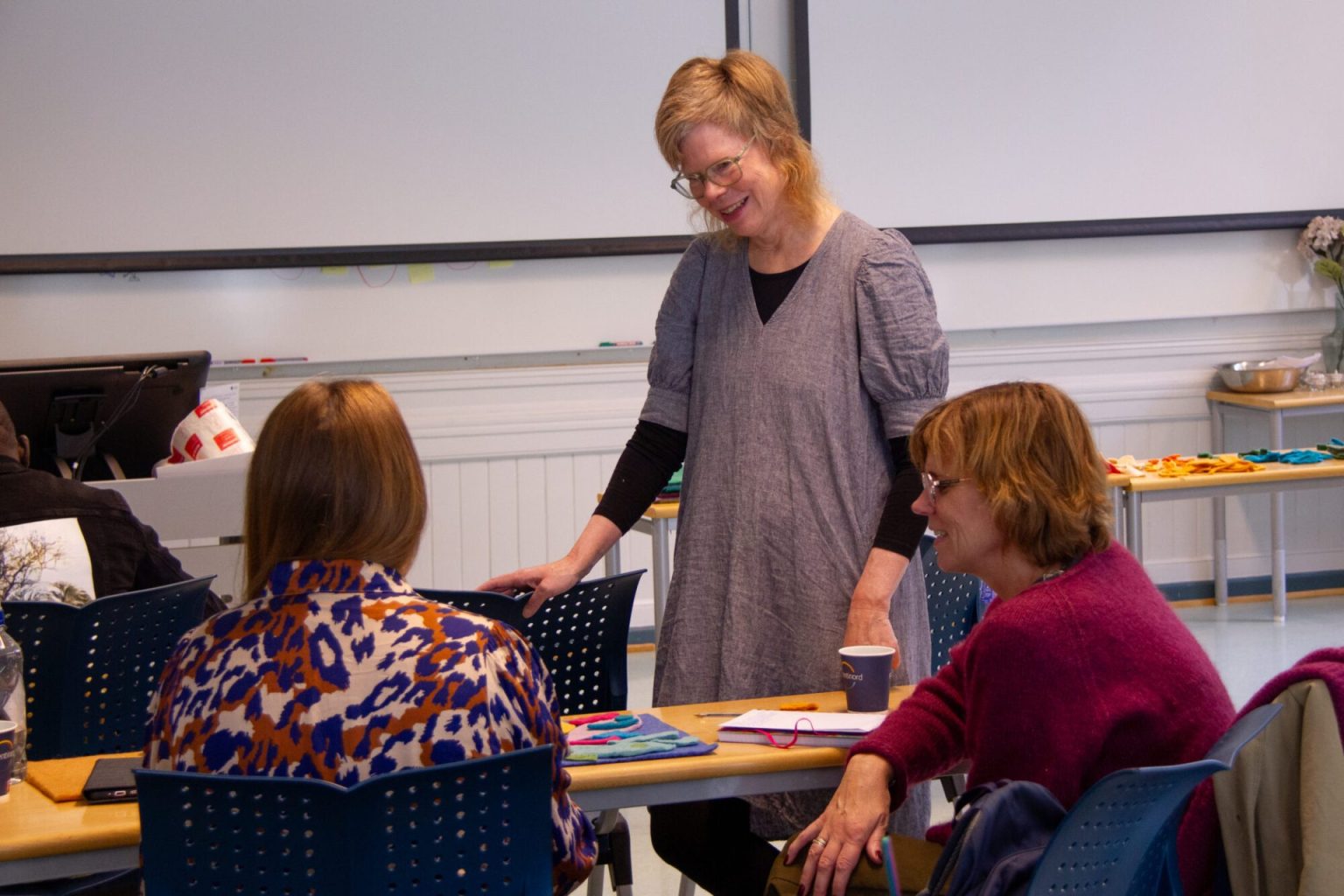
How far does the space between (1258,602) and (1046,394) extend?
4.70 meters

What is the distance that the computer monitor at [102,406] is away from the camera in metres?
3.11

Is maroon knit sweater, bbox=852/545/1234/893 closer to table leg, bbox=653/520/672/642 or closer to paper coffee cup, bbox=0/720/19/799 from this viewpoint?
paper coffee cup, bbox=0/720/19/799

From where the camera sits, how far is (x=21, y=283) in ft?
15.9

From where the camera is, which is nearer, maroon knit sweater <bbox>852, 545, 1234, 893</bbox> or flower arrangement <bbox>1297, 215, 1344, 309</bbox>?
maroon knit sweater <bbox>852, 545, 1234, 893</bbox>

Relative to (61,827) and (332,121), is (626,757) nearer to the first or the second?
(61,827)

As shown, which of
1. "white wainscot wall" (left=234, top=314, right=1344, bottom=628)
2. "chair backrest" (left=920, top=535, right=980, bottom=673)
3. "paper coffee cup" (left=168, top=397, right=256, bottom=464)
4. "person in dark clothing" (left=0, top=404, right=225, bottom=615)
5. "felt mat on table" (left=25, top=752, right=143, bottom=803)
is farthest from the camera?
"white wainscot wall" (left=234, top=314, right=1344, bottom=628)

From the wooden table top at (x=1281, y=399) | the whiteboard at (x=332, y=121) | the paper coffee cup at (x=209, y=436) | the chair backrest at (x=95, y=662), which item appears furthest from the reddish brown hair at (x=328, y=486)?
the wooden table top at (x=1281, y=399)

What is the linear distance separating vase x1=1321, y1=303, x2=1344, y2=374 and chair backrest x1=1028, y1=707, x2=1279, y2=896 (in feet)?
15.9

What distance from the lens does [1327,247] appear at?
5727 mm

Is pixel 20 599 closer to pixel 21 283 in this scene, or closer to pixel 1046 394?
pixel 1046 394

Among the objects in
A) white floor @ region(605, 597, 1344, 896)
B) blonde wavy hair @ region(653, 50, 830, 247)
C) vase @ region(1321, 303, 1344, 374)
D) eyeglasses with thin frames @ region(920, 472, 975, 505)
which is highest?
blonde wavy hair @ region(653, 50, 830, 247)

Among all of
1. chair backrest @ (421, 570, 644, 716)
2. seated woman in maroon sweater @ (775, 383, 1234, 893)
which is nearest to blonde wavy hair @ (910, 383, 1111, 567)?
seated woman in maroon sweater @ (775, 383, 1234, 893)

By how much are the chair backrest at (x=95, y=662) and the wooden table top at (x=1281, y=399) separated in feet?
14.0

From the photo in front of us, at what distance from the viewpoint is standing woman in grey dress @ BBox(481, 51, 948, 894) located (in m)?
2.09
